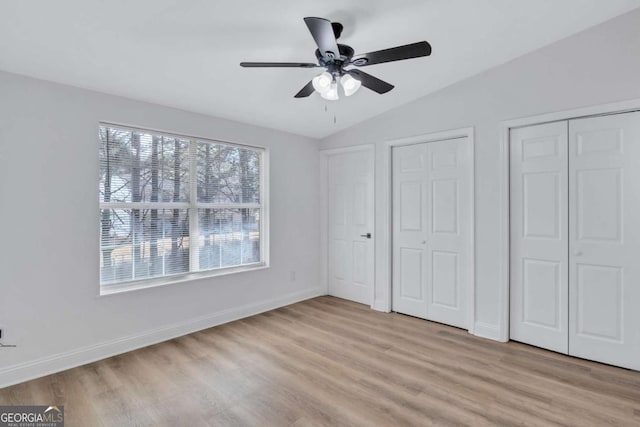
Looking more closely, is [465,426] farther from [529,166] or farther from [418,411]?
[529,166]

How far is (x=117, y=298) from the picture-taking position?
2893 millimetres

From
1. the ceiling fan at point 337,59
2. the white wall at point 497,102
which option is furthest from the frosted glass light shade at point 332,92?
the white wall at point 497,102

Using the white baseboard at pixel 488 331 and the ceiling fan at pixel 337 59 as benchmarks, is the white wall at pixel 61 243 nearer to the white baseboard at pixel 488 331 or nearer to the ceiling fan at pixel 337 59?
the ceiling fan at pixel 337 59

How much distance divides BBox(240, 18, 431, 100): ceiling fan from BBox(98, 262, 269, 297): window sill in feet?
7.24

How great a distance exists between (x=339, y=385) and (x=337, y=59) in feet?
7.52

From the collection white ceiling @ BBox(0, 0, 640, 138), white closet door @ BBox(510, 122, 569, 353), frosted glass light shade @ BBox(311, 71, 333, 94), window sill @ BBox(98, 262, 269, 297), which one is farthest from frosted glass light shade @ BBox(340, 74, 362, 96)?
window sill @ BBox(98, 262, 269, 297)

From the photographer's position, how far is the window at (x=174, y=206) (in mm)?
2955

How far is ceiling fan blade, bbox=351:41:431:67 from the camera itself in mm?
1832

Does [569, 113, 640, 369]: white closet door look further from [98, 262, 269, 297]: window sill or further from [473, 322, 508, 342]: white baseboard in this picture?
[98, 262, 269, 297]: window sill

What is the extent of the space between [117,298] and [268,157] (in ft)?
7.37

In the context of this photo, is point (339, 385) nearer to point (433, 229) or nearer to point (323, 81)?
point (433, 229)

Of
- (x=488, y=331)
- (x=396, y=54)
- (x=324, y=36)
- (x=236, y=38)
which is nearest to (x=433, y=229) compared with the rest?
(x=488, y=331)

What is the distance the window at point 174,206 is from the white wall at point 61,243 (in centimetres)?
14

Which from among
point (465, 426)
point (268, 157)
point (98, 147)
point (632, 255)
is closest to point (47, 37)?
point (98, 147)
